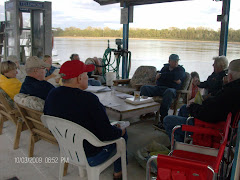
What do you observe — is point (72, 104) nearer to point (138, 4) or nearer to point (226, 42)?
point (226, 42)

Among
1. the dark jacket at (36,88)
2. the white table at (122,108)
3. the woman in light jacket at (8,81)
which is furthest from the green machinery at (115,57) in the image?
the dark jacket at (36,88)

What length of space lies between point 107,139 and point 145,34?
6.06 m

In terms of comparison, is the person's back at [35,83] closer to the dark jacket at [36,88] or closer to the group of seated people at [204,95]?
the dark jacket at [36,88]

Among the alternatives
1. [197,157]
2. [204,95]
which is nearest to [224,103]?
[197,157]

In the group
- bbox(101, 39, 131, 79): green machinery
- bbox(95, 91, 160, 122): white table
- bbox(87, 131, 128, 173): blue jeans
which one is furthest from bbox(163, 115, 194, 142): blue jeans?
bbox(101, 39, 131, 79): green machinery

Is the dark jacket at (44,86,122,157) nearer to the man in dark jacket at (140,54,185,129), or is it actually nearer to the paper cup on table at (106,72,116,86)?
the man in dark jacket at (140,54,185,129)

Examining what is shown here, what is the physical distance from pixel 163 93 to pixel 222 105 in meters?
2.40

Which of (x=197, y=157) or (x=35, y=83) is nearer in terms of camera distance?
(x=197, y=157)

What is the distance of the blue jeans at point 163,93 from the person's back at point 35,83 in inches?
81.8

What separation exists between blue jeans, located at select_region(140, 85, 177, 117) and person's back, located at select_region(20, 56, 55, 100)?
2077 mm

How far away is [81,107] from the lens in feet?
5.86

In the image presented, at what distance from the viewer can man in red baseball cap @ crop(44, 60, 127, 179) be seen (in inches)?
70.6

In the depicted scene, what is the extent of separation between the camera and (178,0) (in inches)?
205

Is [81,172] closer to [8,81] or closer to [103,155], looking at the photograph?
[103,155]
